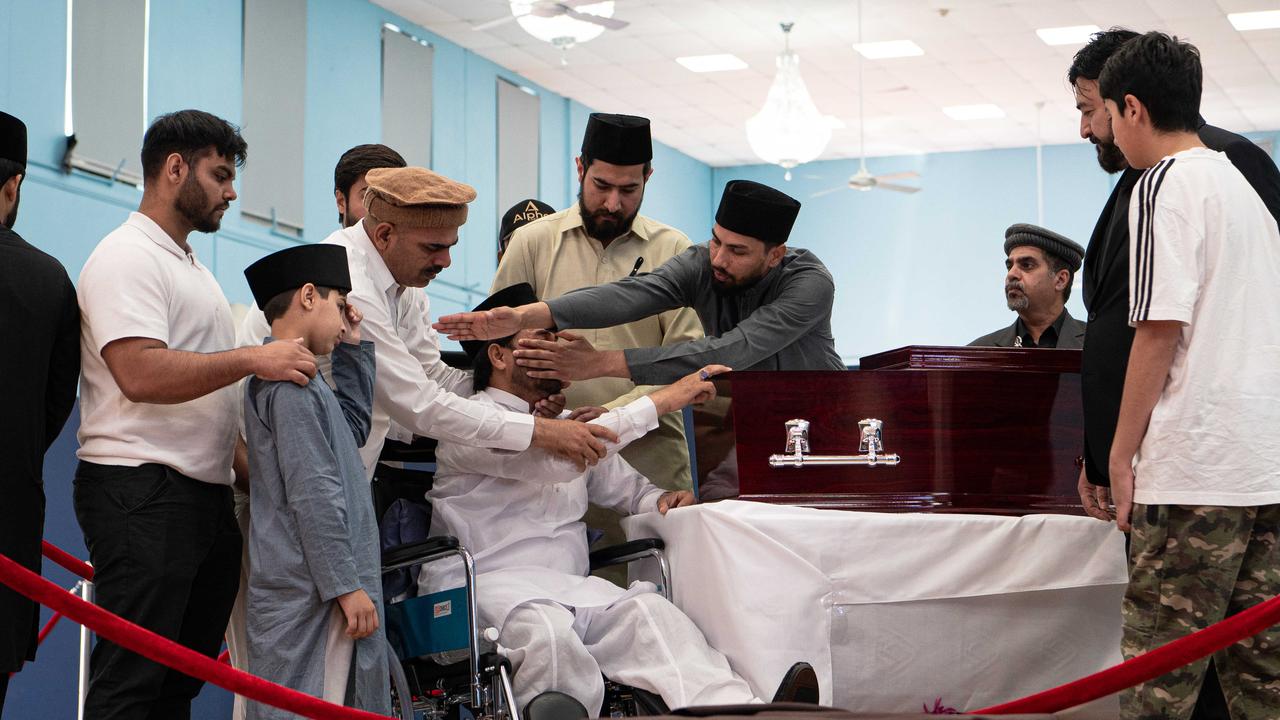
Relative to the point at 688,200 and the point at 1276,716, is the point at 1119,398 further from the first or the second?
the point at 688,200

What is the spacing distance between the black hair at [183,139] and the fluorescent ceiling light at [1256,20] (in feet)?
35.4

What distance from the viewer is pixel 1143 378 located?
2.76 m

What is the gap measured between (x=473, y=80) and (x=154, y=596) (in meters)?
10.6

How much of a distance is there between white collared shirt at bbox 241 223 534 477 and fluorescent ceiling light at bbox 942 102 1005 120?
12.7 m

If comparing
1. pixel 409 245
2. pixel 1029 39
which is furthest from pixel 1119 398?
pixel 1029 39

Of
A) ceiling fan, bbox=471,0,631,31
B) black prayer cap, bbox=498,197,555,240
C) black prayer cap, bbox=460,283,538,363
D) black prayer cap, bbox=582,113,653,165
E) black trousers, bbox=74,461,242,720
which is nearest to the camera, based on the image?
black trousers, bbox=74,461,242,720

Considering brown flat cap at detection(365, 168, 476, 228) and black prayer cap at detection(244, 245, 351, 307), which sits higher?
brown flat cap at detection(365, 168, 476, 228)

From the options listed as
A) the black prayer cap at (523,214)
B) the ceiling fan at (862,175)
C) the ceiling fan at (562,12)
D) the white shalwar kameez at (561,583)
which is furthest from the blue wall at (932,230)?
the white shalwar kameez at (561,583)

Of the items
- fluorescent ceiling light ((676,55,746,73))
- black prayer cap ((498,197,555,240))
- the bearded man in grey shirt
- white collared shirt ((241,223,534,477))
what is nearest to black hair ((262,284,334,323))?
white collared shirt ((241,223,534,477))

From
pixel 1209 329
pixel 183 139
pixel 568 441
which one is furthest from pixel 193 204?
pixel 1209 329

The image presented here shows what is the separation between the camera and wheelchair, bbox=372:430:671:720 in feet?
10.6

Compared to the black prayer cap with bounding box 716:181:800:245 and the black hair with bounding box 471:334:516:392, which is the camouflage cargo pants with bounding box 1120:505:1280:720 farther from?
the black hair with bounding box 471:334:516:392

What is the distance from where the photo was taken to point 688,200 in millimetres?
17953

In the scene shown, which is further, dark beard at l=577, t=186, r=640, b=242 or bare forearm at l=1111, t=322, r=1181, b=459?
dark beard at l=577, t=186, r=640, b=242
